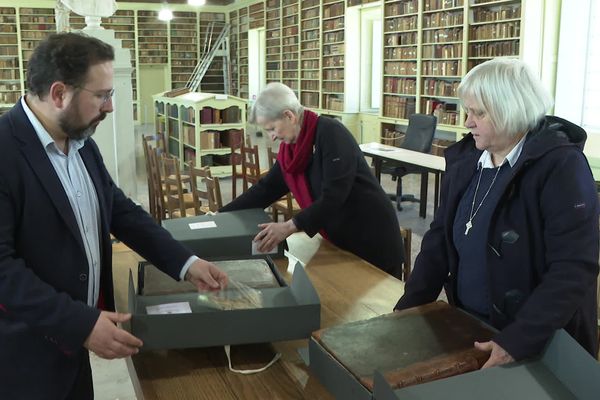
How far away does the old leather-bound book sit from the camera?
1123 mm

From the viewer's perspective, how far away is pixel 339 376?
3.81ft

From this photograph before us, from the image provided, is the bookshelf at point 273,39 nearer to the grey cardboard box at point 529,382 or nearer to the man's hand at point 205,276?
the man's hand at point 205,276

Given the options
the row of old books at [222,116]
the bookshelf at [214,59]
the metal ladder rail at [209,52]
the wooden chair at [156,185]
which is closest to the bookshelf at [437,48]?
the row of old books at [222,116]

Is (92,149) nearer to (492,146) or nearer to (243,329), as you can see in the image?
(243,329)

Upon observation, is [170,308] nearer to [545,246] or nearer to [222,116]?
[545,246]

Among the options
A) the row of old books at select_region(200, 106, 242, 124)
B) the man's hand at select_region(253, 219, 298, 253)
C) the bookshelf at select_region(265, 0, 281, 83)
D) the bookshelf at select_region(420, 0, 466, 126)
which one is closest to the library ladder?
the bookshelf at select_region(265, 0, 281, 83)

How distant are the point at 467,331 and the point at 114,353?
2.58 ft

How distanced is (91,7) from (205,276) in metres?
3.58

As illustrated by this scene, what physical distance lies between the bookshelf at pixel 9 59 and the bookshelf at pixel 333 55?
7889mm

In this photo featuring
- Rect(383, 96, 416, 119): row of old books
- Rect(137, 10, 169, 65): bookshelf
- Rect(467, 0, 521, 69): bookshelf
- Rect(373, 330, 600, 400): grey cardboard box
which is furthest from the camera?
Rect(137, 10, 169, 65): bookshelf

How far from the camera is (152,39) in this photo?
1573cm

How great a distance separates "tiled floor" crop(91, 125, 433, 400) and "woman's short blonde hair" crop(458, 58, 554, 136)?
7.01 feet

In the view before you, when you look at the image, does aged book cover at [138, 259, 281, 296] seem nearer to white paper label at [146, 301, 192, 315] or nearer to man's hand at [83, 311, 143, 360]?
white paper label at [146, 301, 192, 315]

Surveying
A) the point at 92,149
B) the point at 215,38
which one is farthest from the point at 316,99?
the point at 92,149
